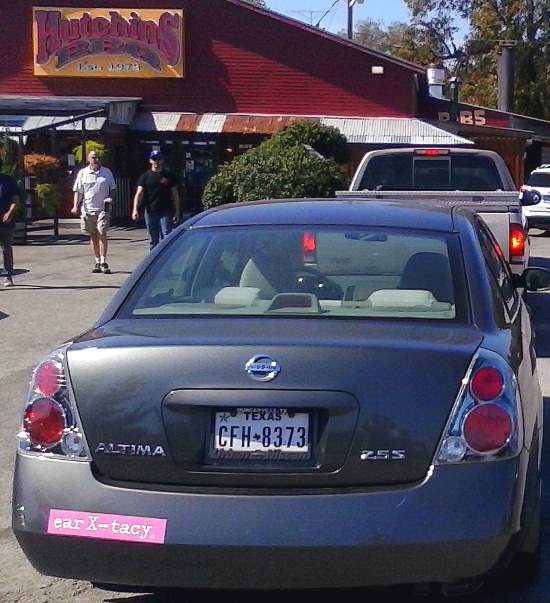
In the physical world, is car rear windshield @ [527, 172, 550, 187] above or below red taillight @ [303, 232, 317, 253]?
below

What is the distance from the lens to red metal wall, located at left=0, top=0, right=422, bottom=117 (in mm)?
30719

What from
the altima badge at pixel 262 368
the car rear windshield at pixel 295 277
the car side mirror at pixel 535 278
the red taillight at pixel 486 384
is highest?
the car rear windshield at pixel 295 277

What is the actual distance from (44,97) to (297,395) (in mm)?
28213

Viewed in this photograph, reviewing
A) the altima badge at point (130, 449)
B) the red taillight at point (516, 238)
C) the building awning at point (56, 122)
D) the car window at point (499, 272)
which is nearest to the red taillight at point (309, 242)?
the car window at point (499, 272)

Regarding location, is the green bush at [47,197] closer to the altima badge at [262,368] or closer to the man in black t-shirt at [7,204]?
the man in black t-shirt at [7,204]

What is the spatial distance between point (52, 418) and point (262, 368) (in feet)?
2.66

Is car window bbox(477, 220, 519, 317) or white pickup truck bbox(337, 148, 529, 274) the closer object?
car window bbox(477, 220, 519, 317)

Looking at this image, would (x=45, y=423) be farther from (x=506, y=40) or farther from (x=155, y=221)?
(x=506, y=40)

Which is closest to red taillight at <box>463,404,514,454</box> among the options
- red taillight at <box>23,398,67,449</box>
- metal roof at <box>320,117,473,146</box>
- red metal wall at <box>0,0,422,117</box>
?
red taillight at <box>23,398,67,449</box>

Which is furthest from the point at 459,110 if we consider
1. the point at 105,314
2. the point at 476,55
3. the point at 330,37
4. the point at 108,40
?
the point at 105,314

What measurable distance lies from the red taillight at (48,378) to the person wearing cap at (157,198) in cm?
1177

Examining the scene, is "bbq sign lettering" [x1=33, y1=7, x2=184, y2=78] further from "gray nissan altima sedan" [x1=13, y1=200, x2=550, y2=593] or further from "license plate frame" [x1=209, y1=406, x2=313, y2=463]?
"license plate frame" [x1=209, y1=406, x2=313, y2=463]

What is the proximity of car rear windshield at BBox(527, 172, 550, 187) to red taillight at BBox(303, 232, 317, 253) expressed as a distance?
21.1 m

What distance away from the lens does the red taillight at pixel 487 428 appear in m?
3.92
